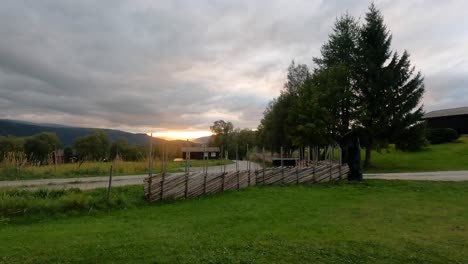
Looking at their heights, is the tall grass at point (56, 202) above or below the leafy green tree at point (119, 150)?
below

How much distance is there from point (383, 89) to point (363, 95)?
1727 millimetres

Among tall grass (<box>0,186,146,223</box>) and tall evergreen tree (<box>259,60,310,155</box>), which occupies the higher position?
tall evergreen tree (<box>259,60,310,155</box>)

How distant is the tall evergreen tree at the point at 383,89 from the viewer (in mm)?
28777

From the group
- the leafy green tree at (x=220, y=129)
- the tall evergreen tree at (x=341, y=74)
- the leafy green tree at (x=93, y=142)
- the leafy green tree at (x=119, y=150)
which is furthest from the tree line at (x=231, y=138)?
the tall evergreen tree at (x=341, y=74)

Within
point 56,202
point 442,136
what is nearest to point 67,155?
point 56,202

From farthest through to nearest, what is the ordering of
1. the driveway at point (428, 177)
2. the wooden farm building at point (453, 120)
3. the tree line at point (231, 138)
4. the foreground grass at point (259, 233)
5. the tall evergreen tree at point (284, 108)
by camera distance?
the tree line at point (231, 138), the wooden farm building at point (453, 120), the tall evergreen tree at point (284, 108), the driveway at point (428, 177), the foreground grass at point (259, 233)

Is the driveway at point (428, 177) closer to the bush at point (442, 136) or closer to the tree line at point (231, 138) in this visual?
the bush at point (442, 136)

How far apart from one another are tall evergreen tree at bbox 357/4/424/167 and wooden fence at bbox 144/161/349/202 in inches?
461

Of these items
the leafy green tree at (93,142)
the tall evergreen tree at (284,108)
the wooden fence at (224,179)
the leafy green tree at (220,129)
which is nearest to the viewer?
the wooden fence at (224,179)

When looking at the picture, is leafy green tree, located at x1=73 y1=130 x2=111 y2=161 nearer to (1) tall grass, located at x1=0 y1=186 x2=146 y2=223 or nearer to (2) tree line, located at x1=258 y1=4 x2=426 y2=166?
(2) tree line, located at x1=258 y1=4 x2=426 y2=166

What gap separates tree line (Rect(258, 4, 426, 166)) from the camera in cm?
2655

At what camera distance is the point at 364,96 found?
3023 centimetres

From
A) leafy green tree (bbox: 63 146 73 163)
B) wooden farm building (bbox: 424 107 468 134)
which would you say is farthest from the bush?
leafy green tree (bbox: 63 146 73 163)

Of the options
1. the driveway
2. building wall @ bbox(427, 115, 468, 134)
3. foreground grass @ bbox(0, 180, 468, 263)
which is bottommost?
foreground grass @ bbox(0, 180, 468, 263)
